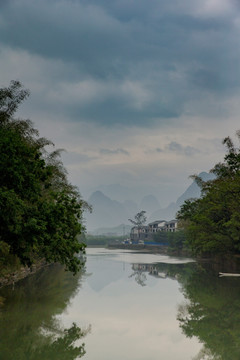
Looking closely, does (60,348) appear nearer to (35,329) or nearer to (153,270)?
(35,329)

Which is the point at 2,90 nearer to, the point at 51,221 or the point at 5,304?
the point at 51,221

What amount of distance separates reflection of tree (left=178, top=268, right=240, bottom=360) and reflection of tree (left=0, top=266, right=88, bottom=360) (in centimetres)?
455

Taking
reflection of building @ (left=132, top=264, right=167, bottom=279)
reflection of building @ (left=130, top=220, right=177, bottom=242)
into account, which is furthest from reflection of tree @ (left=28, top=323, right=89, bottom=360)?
reflection of building @ (left=130, top=220, right=177, bottom=242)

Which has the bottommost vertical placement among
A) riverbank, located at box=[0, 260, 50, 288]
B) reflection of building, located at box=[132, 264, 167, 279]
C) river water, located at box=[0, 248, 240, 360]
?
reflection of building, located at box=[132, 264, 167, 279]

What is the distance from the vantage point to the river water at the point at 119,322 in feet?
43.9

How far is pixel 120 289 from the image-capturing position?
31.2 m

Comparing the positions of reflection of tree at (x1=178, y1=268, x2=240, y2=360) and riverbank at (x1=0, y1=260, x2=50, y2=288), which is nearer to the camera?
reflection of tree at (x1=178, y1=268, x2=240, y2=360)

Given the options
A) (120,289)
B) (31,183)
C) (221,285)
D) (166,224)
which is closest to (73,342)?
(31,183)

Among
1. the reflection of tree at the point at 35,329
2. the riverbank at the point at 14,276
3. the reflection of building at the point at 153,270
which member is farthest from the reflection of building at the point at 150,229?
the reflection of tree at the point at 35,329

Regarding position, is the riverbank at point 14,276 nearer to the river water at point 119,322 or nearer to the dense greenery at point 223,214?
the river water at point 119,322

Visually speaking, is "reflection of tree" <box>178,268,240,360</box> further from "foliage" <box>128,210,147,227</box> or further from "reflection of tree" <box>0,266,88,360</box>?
"foliage" <box>128,210,147,227</box>

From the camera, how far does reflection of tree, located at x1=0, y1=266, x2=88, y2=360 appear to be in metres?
13.0

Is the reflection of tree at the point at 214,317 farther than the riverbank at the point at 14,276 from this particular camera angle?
No

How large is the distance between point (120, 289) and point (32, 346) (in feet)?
58.8
